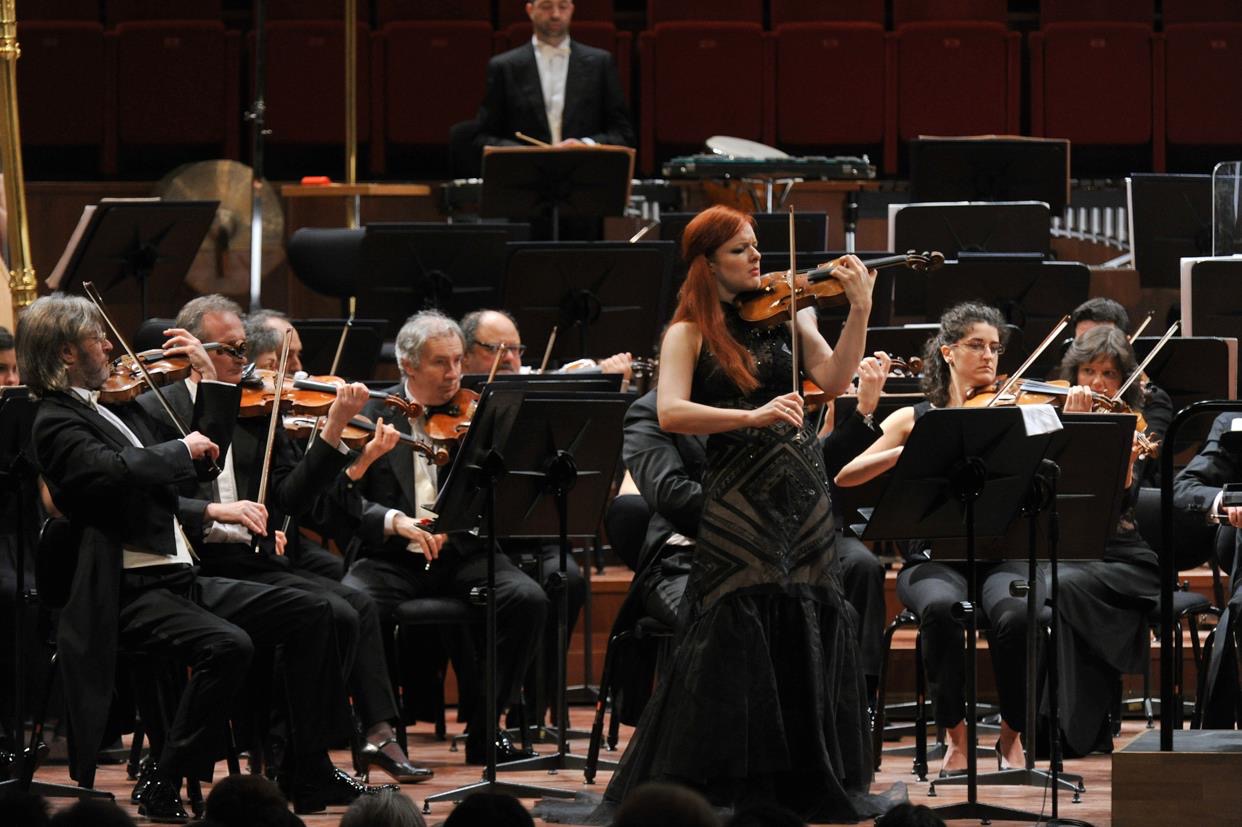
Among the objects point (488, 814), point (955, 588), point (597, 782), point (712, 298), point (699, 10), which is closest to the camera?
point (488, 814)

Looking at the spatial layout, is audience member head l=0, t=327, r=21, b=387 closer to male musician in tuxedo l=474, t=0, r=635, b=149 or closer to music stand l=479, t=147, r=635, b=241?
music stand l=479, t=147, r=635, b=241

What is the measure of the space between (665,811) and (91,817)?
2.22 ft

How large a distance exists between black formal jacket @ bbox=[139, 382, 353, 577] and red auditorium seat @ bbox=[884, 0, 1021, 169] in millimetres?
4596

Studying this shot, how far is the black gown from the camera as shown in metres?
3.87

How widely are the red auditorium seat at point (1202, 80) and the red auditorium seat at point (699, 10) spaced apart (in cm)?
189

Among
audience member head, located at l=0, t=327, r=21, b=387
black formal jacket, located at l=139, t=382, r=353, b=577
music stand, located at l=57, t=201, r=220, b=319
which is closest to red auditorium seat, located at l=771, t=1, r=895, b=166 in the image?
music stand, located at l=57, t=201, r=220, b=319

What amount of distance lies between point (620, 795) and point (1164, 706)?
46.0 inches

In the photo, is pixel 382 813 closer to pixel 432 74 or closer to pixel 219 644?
pixel 219 644

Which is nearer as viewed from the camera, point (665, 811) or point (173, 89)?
point (665, 811)

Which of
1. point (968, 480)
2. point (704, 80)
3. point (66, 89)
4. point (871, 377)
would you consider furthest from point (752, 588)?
point (66, 89)

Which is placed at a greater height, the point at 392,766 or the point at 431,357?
the point at 431,357

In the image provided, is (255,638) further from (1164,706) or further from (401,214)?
(401,214)

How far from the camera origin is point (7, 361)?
16.4 ft

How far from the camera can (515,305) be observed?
230 inches
